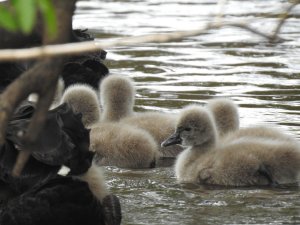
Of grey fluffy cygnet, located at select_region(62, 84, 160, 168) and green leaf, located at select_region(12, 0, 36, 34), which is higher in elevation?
green leaf, located at select_region(12, 0, 36, 34)

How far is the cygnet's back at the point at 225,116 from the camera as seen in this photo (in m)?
6.73

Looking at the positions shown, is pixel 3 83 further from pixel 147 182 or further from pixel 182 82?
pixel 182 82

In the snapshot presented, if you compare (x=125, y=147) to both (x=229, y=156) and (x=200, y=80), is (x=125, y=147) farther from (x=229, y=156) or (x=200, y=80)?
(x=200, y=80)

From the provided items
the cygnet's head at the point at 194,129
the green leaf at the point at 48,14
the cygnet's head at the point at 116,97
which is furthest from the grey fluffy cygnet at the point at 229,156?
the green leaf at the point at 48,14

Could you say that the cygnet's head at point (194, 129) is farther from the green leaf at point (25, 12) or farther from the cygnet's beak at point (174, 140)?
the green leaf at point (25, 12)

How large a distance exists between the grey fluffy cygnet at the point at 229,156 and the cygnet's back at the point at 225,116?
10.0 inches

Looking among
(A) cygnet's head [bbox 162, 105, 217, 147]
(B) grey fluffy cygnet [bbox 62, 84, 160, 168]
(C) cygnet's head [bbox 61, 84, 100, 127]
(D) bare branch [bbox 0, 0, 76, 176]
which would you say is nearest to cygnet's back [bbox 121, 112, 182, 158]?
(B) grey fluffy cygnet [bbox 62, 84, 160, 168]

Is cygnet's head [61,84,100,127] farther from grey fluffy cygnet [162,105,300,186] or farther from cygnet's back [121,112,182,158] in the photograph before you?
grey fluffy cygnet [162,105,300,186]

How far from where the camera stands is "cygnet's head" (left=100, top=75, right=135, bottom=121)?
712cm

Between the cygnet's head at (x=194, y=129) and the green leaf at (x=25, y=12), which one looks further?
the cygnet's head at (x=194, y=129)

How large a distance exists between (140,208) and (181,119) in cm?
116

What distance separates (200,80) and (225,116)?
7.45 feet

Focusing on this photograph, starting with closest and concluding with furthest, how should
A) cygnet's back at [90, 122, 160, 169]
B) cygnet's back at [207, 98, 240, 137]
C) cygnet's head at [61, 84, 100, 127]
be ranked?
cygnet's back at [90, 122, 160, 169]
cygnet's back at [207, 98, 240, 137]
cygnet's head at [61, 84, 100, 127]

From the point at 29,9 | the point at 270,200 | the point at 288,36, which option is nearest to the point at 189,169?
the point at 270,200
